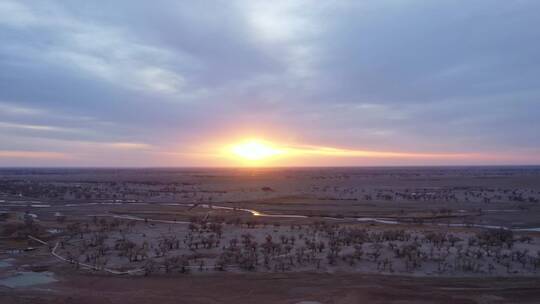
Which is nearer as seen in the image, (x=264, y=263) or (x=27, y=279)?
(x=27, y=279)

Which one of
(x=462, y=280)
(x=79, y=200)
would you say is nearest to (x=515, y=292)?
(x=462, y=280)

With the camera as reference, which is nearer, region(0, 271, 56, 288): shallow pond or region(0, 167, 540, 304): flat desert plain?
region(0, 167, 540, 304): flat desert plain

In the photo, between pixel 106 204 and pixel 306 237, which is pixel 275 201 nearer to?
pixel 106 204

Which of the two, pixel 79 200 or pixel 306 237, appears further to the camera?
pixel 79 200

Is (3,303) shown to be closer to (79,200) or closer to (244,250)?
(244,250)

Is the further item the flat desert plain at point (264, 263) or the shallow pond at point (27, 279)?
the shallow pond at point (27, 279)

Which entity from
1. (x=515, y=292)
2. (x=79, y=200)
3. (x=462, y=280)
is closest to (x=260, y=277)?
(x=462, y=280)

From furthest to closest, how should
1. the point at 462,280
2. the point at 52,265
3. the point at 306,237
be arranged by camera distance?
1. the point at 306,237
2. the point at 52,265
3. the point at 462,280

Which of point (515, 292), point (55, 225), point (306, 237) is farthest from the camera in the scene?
point (55, 225)

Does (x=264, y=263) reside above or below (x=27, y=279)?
above
